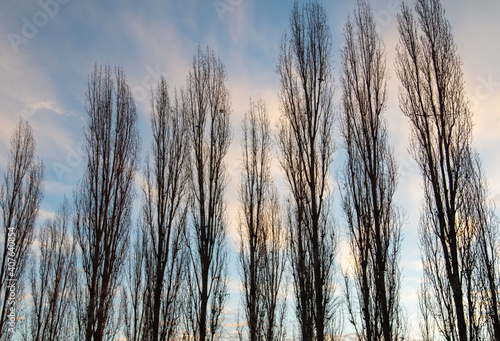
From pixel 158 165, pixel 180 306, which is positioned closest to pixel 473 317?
pixel 180 306

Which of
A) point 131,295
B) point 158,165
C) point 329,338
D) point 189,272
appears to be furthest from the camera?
point 131,295

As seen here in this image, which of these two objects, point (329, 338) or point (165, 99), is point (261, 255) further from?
point (165, 99)

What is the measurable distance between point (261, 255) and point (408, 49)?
9.78 m

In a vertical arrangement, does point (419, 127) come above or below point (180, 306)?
above

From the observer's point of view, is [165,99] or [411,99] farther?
[165,99]

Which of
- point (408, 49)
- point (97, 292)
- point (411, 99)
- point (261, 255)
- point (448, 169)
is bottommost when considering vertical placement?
point (97, 292)

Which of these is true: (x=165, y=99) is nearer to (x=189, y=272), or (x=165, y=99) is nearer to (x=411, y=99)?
(x=189, y=272)

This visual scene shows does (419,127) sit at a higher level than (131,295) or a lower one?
higher

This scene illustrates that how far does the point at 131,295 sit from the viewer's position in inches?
805

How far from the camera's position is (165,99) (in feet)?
47.2

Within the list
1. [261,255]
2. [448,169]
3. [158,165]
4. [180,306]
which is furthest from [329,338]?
[158,165]

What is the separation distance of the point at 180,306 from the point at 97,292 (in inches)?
127

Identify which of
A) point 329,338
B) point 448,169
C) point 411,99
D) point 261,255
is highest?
point 411,99

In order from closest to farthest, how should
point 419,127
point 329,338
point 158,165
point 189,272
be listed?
point 419,127
point 189,272
point 158,165
point 329,338
